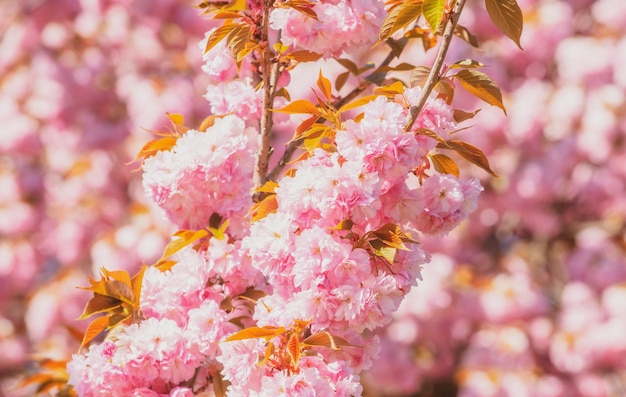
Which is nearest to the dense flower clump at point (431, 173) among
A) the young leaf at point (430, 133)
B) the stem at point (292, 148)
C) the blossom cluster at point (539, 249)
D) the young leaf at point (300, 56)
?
the blossom cluster at point (539, 249)

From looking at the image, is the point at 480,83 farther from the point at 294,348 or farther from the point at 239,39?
the point at 294,348

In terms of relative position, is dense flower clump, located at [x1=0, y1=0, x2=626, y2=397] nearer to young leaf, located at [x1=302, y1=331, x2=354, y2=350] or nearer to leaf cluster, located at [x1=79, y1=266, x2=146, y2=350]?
leaf cluster, located at [x1=79, y1=266, x2=146, y2=350]

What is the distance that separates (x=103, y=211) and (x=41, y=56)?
0.95 m

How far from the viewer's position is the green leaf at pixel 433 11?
121 cm

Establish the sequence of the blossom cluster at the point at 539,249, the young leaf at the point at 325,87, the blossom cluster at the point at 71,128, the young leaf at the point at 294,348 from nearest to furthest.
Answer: the young leaf at the point at 294,348
the young leaf at the point at 325,87
the blossom cluster at the point at 539,249
the blossom cluster at the point at 71,128

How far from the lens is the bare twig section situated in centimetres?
137

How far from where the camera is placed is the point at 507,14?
129cm

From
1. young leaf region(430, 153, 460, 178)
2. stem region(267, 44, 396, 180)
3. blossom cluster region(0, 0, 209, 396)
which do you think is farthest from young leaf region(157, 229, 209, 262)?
blossom cluster region(0, 0, 209, 396)

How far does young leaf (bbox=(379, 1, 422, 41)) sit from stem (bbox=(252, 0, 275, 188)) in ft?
0.62

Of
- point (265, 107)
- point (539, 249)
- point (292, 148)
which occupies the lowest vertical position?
point (539, 249)

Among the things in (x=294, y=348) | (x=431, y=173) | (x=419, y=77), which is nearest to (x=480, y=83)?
(x=419, y=77)

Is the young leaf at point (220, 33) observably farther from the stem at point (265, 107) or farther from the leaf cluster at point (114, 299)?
the leaf cluster at point (114, 299)

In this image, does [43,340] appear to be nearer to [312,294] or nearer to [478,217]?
[478,217]

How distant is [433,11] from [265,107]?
0.33 meters
